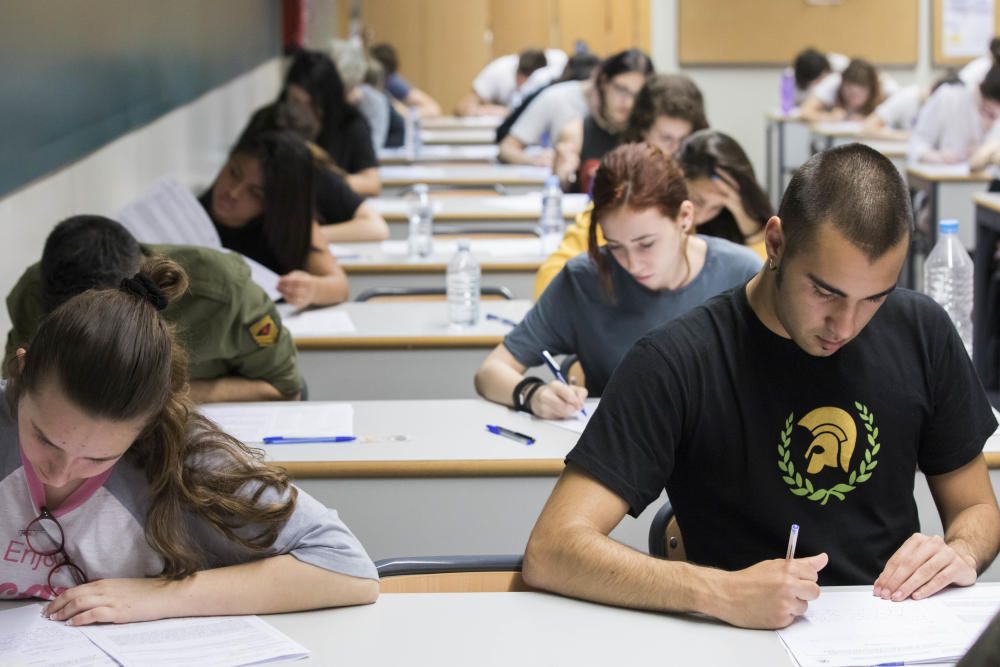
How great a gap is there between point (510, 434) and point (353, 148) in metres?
4.24

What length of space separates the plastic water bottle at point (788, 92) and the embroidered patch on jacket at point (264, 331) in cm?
946

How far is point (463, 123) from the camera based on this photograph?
10820 millimetres

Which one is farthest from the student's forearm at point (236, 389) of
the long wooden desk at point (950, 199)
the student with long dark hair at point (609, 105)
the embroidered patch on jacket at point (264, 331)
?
the long wooden desk at point (950, 199)

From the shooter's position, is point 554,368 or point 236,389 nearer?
point 554,368

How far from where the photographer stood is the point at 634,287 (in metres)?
3.10

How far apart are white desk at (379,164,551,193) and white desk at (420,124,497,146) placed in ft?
5.54

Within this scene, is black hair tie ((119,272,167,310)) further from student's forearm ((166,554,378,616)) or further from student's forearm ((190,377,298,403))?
student's forearm ((190,377,298,403))

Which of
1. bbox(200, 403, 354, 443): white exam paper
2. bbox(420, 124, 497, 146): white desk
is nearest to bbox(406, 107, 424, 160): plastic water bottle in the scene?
bbox(420, 124, 497, 146): white desk

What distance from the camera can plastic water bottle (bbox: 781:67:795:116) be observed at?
39.2 ft

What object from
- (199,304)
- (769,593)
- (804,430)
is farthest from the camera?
(199,304)

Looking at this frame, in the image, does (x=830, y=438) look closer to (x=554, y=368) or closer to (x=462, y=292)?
(x=554, y=368)

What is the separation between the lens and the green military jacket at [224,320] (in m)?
2.92

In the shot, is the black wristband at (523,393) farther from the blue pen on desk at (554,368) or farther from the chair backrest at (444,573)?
the chair backrest at (444,573)

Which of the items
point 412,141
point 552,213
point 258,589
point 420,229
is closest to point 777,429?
point 258,589
